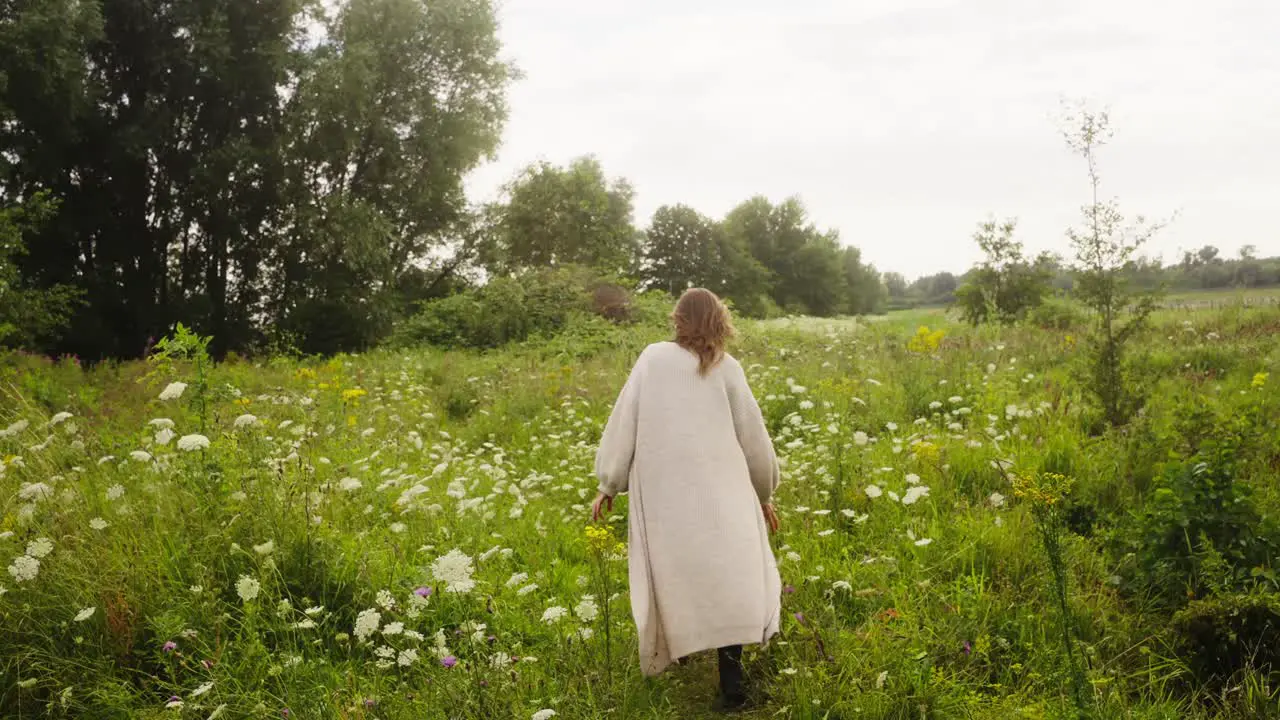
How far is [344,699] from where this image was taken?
3.28 meters

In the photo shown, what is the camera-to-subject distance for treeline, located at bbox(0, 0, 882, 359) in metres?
15.4

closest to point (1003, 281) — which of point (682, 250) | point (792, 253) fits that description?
point (682, 250)

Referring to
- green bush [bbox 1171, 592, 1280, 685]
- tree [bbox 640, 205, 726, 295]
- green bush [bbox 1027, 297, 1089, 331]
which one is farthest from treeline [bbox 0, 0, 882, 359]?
tree [bbox 640, 205, 726, 295]

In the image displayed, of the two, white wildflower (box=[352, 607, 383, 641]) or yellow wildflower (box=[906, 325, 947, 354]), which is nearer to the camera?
white wildflower (box=[352, 607, 383, 641])

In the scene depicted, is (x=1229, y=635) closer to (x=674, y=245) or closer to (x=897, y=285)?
(x=674, y=245)

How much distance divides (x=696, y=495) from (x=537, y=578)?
5.74 ft

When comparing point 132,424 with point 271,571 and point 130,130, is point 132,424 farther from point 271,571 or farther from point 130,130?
point 130,130

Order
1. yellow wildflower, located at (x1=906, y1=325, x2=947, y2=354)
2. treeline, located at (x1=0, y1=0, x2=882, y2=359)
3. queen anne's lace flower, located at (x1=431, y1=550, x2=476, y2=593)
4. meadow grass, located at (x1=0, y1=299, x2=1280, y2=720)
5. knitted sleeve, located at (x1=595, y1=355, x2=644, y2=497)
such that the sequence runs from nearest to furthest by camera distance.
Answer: queen anne's lace flower, located at (x1=431, y1=550, x2=476, y2=593), meadow grass, located at (x1=0, y1=299, x2=1280, y2=720), knitted sleeve, located at (x1=595, y1=355, x2=644, y2=497), yellow wildflower, located at (x1=906, y1=325, x2=947, y2=354), treeline, located at (x1=0, y1=0, x2=882, y2=359)

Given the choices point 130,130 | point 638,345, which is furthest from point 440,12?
point 638,345

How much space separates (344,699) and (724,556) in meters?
1.76

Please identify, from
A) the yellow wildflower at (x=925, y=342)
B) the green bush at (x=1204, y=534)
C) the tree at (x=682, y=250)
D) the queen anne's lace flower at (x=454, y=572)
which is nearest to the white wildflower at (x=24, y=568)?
the queen anne's lace flower at (x=454, y=572)

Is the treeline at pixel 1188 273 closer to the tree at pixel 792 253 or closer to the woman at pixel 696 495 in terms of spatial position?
the woman at pixel 696 495

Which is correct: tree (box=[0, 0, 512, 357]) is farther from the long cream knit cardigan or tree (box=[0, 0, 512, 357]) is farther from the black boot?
the black boot

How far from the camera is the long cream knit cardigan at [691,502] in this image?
341 cm
